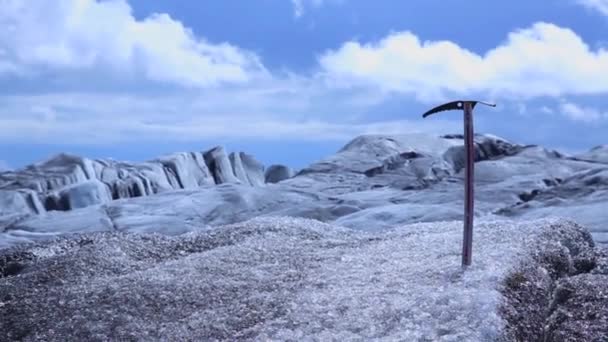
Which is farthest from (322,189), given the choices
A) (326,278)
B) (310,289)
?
(310,289)

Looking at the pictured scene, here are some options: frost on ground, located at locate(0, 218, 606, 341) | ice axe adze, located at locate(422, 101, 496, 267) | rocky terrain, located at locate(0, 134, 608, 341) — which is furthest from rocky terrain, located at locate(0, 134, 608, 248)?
ice axe adze, located at locate(422, 101, 496, 267)

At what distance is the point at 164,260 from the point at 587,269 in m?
3.55

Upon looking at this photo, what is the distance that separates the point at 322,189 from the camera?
51.6 ft

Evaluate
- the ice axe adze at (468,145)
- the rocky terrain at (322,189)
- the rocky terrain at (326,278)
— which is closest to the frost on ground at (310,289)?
the rocky terrain at (326,278)

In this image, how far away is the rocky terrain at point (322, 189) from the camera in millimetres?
11414

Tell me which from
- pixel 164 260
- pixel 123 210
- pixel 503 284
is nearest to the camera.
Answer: pixel 503 284

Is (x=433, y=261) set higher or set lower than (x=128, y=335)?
higher

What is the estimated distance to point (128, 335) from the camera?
4.94m

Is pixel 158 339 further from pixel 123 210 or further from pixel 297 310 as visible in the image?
pixel 123 210

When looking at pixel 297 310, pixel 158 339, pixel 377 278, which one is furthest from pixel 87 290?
pixel 377 278

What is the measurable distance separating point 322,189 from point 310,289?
34.2ft

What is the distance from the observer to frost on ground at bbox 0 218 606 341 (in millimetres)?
4516

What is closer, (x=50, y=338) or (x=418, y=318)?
(x=418, y=318)

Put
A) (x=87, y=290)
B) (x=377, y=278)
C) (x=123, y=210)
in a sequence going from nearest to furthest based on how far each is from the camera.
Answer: (x=377, y=278)
(x=87, y=290)
(x=123, y=210)
